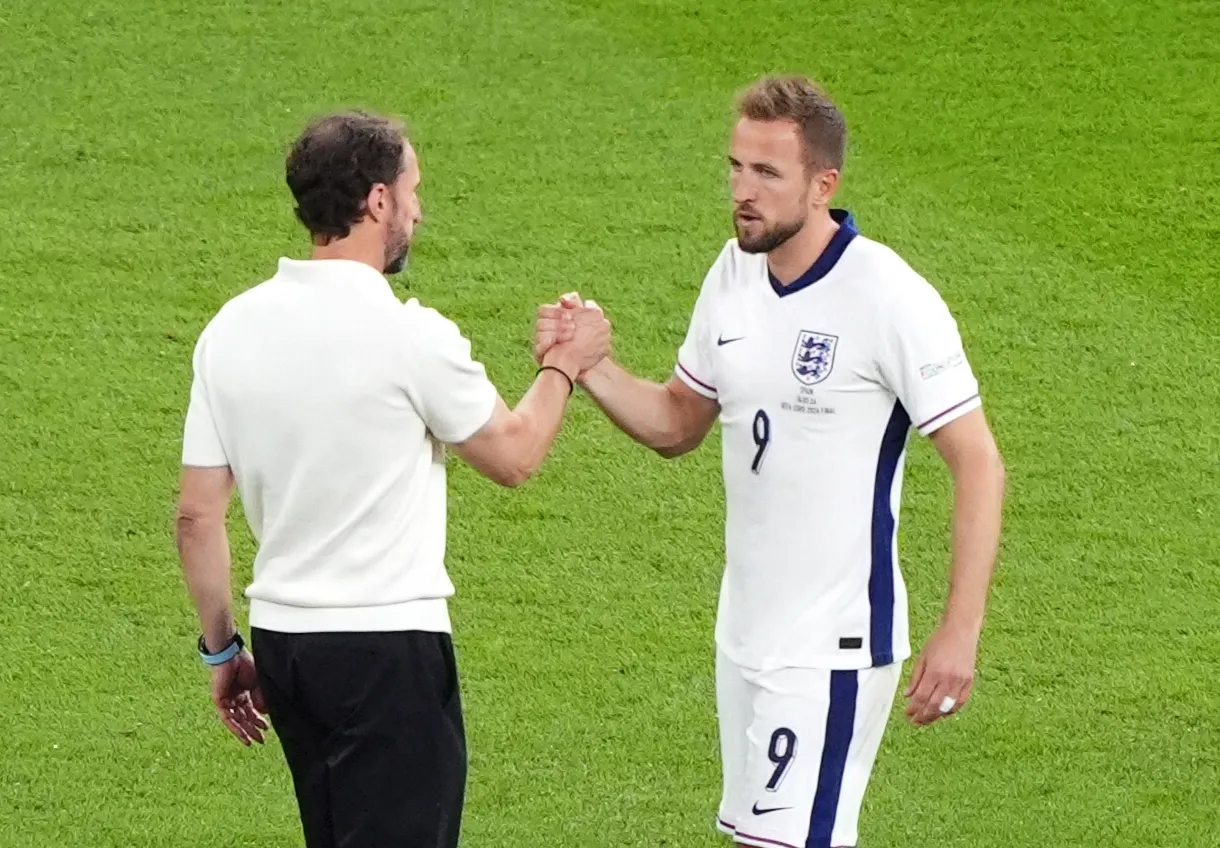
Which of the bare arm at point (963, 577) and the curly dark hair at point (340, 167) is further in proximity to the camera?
the bare arm at point (963, 577)

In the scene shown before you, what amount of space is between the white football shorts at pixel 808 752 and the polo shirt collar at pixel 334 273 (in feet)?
3.25

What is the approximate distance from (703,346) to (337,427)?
0.85 meters

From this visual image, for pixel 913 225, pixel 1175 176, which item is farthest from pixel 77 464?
pixel 1175 176

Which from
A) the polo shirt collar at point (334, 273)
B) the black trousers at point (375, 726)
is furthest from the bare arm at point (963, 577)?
the polo shirt collar at point (334, 273)

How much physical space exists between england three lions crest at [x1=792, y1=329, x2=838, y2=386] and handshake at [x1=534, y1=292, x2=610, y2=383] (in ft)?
1.25

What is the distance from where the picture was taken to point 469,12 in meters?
9.10

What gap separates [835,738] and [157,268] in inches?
180

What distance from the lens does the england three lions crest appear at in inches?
137

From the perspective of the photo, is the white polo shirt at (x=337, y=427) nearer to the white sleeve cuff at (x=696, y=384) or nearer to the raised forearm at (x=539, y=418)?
the raised forearm at (x=539, y=418)

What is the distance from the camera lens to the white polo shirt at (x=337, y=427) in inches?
124

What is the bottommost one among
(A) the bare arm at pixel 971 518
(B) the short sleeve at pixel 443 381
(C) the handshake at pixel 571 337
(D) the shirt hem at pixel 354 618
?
(D) the shirt hem at pixel 354 618

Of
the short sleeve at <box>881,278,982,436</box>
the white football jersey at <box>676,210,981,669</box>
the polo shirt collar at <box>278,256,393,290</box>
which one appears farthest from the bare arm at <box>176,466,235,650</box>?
the short sleeve at <box>881,278,982,436</box>

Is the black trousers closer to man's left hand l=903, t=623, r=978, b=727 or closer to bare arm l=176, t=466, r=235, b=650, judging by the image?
bare arm l=176, t=466, r=235, b=650

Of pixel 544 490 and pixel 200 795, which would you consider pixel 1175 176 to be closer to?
pixel 544 490
